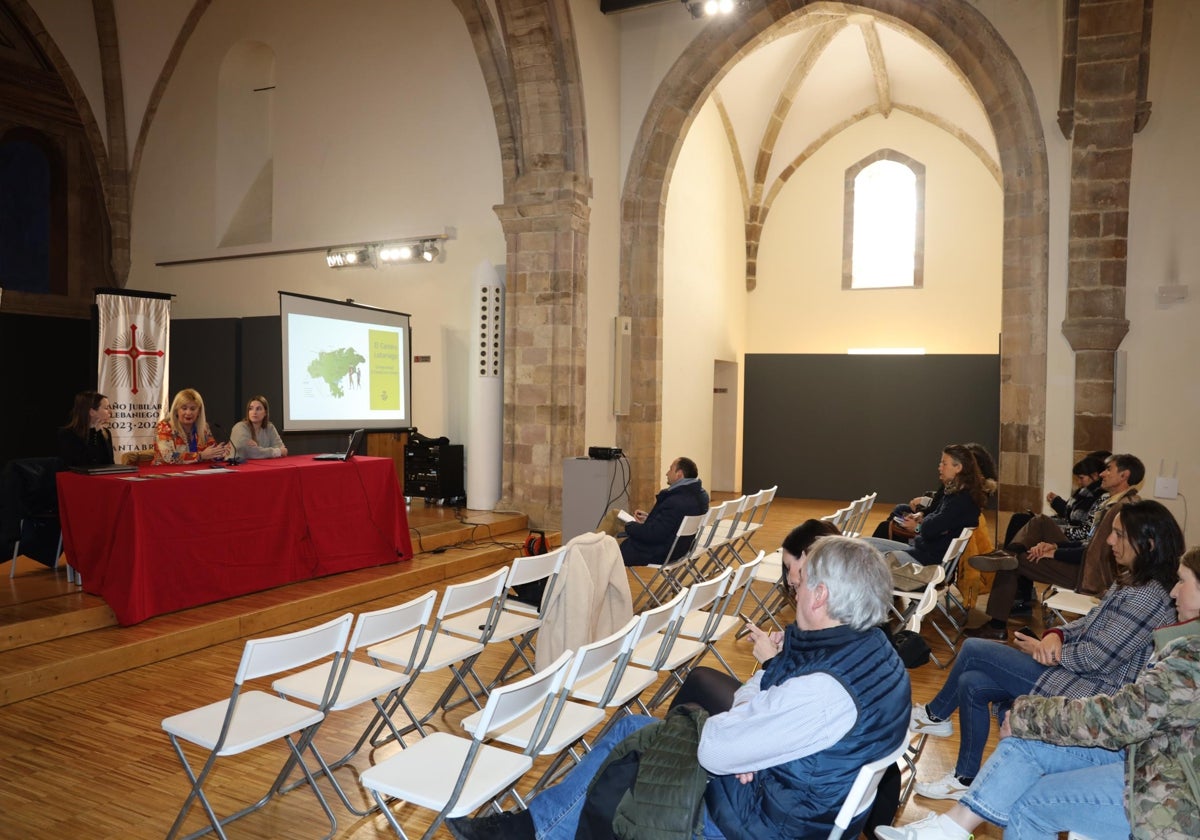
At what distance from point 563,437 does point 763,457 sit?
192 inches

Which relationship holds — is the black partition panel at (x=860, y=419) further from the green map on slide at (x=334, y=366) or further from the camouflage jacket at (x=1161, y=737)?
the camouflage jacket at (x=1161, y=737)

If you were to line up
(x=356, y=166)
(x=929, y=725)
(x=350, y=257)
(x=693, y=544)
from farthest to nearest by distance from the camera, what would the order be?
(x=356, y=166) < (x=350, y=257) < (x=693, y=544) < (x=929, y=725)

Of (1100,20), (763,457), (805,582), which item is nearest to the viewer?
(805,582)

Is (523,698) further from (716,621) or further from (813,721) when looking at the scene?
(716,621)

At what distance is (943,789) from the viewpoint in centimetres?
317

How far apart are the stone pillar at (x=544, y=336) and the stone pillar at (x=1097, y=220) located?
4548 mm

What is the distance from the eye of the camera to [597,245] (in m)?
9.27

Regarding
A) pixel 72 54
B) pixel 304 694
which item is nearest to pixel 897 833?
pixel 304 694

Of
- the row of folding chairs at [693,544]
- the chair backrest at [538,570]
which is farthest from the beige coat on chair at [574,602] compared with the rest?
the row of folding chairs at [693,544]

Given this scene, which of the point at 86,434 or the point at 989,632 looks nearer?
the point at 989,632

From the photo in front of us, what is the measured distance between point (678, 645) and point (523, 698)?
1390 millimetres

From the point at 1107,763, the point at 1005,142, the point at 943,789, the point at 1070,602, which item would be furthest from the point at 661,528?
the point at 1005,142

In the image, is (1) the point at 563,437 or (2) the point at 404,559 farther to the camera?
(1) the point at 563,437

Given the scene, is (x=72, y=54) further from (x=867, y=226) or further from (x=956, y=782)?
(x=956, y=782)
